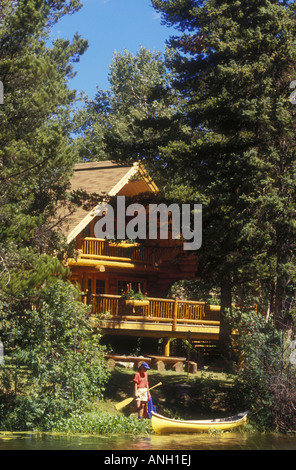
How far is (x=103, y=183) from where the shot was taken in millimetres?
32562

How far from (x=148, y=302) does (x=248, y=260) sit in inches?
359

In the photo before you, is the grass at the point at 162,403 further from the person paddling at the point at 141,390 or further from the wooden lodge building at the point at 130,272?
the wooden lodge building at the point at 130,272

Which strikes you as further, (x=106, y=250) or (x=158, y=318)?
(x=106, y=250)

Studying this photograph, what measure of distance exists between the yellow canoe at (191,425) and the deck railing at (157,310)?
9124 millimetres

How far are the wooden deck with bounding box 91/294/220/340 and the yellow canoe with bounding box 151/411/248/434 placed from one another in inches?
308

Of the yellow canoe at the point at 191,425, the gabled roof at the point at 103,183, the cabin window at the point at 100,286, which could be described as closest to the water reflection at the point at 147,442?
the yellow canoe at the point at 191,425

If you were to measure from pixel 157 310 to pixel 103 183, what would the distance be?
7042mm

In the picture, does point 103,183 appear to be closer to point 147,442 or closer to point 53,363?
point 53,363

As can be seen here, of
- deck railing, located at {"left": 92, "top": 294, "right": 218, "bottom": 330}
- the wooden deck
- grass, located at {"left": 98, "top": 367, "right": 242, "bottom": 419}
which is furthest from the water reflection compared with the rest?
deck railing, located at {"left": 92, "top": 294, "right": 218, "bottom": 330}

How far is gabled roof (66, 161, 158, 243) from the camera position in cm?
2880

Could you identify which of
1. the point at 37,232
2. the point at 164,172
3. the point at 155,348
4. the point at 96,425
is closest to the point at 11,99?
the point at 37,232

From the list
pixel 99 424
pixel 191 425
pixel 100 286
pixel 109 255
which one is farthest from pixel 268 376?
pixel 100 286

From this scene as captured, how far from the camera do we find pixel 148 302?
28906 mm

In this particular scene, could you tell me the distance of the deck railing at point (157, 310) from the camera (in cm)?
2838
